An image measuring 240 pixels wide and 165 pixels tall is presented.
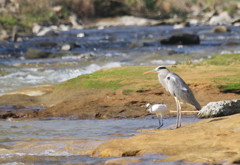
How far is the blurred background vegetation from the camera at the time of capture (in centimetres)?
5691

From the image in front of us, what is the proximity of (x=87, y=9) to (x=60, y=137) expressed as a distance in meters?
62.6

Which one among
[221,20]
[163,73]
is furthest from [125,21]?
[163,73]

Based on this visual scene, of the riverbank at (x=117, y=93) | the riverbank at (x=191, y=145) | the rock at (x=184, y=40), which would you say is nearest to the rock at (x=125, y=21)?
the rock at (x=184, y=40)

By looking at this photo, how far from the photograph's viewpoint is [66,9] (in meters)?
66.4

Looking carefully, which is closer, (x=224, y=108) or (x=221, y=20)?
(x=224, y=108)

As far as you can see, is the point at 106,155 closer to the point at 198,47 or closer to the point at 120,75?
the point at 120,75

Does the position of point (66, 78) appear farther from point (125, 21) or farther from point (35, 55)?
point (125, 21)

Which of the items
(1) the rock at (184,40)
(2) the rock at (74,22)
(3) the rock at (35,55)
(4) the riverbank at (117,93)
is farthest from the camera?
(2) the rock at (74,22)

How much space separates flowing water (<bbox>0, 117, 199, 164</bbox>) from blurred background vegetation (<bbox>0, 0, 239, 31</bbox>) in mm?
41205

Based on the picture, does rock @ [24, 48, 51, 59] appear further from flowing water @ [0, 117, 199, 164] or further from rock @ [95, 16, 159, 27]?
rock @ [95, 16, 159, 27]

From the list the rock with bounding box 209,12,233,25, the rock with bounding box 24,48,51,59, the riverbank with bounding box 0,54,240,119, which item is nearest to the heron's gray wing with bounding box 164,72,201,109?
the riverbank with bounding box 0,54,240,119

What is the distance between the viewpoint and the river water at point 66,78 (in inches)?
284

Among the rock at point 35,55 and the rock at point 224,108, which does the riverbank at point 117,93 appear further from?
the rock at point 35,55

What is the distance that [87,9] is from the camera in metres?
70.2
